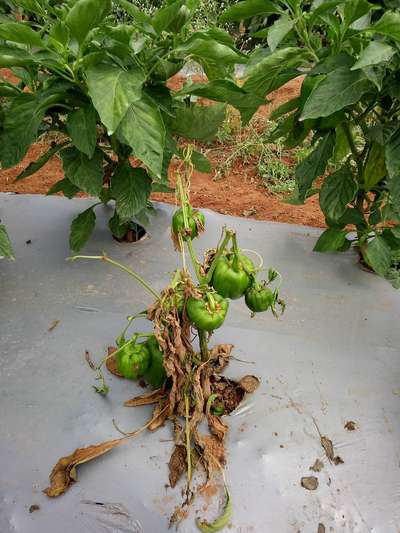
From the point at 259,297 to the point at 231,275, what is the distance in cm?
11

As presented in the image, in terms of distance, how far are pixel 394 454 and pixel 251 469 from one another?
1.31 ft

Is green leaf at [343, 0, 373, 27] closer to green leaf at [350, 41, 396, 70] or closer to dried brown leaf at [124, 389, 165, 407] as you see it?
green leaf at [350, 41, 396, 70]

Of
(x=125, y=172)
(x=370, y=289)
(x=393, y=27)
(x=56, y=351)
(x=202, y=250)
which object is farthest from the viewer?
(x=202, y=250)

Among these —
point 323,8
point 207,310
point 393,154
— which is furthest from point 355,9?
point 207,310

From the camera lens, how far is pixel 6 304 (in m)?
1.71

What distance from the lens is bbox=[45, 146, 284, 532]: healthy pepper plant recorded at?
1.13 meters

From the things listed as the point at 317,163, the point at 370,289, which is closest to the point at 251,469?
the point at 370,289

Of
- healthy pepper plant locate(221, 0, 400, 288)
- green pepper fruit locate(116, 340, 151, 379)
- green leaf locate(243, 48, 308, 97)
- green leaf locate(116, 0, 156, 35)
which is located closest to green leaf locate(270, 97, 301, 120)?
healthy pepper plant locate(221, 0, 400, 288)

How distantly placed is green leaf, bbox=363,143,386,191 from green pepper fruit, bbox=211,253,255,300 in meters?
0.81

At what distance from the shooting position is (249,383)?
1470 mm

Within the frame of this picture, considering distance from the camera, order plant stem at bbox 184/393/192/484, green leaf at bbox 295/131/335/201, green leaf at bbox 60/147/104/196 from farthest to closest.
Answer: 1. green leaf at bbox 295/131/335/201
2. green leaf at bbox 60/147/104/196
3. plant stem at bbox 184/393/192/484

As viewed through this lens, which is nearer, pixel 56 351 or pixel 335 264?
pixel 56 351

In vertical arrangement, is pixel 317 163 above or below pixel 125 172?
above

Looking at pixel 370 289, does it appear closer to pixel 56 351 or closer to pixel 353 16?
pixel 353 16
